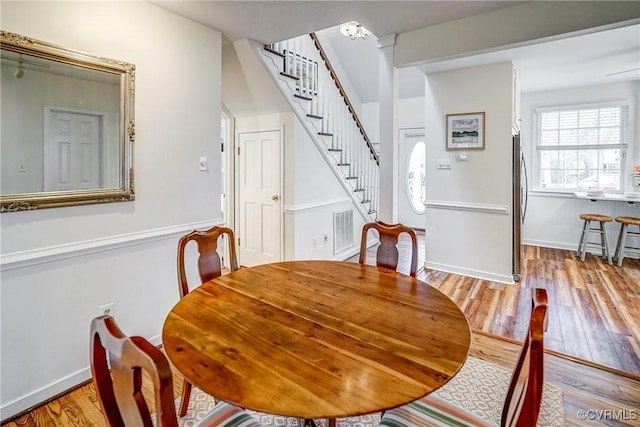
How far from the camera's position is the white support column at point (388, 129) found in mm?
2945

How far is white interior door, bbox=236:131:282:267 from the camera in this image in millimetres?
3926

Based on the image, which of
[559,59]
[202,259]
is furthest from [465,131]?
[202,259]

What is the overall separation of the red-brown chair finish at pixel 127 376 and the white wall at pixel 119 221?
1374mm

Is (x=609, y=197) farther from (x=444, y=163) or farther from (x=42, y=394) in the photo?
(x=42, y=394)

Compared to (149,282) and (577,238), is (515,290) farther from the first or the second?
(149,282)

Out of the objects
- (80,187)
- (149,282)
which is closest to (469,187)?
(149,282)

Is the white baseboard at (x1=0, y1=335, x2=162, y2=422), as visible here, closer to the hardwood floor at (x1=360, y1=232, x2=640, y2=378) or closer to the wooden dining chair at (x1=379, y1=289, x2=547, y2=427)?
the wooden dining chair at (x1=379, y1=289, x2=547, y2=427)

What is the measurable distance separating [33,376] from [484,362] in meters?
2.71

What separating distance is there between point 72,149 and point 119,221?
0.50 metres

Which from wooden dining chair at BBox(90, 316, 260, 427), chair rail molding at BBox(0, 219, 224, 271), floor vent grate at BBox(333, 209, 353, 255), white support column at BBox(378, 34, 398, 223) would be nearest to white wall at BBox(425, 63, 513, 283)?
floor vent grate at BBox(333, 209, 353, 255)

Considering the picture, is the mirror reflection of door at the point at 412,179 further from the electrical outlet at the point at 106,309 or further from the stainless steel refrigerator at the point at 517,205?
the electrical outlet at the point at 106,309

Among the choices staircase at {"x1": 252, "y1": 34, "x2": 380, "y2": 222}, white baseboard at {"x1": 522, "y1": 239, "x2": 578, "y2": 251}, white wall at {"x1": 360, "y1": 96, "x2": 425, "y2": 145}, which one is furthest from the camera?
white wall at {"x1": 360, "y1": 96, "x2": 425, "y2": 145}

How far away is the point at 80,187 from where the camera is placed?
1.99m

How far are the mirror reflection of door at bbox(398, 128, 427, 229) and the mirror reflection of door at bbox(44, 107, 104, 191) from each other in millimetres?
5610
